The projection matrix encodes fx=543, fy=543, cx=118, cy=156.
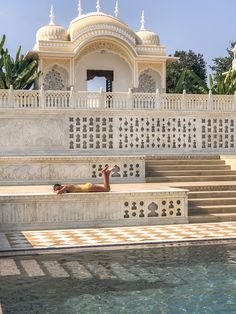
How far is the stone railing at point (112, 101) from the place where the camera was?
15.2 meters

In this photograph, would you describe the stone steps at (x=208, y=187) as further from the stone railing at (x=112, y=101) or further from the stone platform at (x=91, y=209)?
the stone railing at (x=112, y=101)

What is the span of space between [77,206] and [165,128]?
6.34 meters

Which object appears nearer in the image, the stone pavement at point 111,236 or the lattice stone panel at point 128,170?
the stone pavement at point 111,236

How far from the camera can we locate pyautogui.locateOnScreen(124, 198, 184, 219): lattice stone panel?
35.0 feet

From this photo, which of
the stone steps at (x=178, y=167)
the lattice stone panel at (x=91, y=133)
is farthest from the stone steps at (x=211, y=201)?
the lattice stone panel at (x=91, y=133)

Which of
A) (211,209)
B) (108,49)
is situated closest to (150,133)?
(211,209)

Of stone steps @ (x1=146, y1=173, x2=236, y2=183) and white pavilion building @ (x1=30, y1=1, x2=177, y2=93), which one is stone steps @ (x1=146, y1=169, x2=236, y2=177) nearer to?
stone steps @ (x1=146, y1=173, x2=236, y2=183)

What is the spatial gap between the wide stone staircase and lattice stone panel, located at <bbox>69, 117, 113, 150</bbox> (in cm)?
150

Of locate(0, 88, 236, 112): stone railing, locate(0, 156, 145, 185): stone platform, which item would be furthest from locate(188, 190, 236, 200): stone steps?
locate(0, 88, 236, 112): stone railing

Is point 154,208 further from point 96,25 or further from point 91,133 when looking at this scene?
point 96,25

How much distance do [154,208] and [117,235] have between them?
5.37ft

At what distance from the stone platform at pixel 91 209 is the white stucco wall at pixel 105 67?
35.0 ft

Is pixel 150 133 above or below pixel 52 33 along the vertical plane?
below

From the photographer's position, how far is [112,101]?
15.9m
